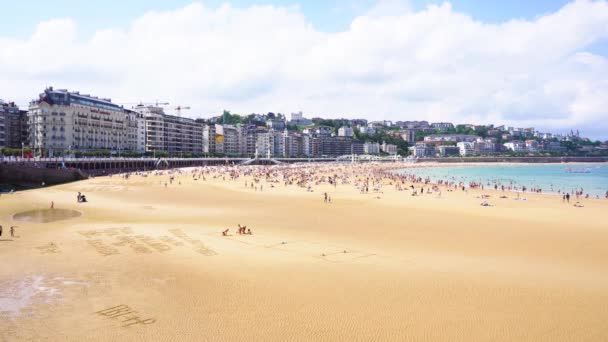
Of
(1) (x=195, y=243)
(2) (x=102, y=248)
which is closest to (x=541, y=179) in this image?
(1) (x=195, y=243)

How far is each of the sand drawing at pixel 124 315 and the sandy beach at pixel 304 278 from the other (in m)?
0.05

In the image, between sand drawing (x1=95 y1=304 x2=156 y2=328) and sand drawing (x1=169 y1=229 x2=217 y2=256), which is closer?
sand drawing (x1=95 y1=304 x2=156 y2=328)

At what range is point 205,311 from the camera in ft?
35.3

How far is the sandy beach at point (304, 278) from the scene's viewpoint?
9.75 m

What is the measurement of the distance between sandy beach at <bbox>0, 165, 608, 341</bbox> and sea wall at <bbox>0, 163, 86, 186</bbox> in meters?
19.9

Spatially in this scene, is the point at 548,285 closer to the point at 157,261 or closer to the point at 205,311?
the point at 205,311

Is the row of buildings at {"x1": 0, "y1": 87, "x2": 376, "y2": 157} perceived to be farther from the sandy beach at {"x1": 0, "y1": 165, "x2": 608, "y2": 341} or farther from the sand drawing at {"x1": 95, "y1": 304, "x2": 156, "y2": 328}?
the sand drawing at {"x1": 95, "y1": 304, "x2": 156, "y2": 328}

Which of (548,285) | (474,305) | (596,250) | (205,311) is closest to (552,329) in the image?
(474,305)

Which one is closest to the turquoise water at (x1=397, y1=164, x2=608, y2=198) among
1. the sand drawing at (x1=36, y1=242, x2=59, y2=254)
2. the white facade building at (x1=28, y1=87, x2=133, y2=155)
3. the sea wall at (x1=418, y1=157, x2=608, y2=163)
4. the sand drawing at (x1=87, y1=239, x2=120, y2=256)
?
the sand drawing at (x1=87, y1=239, x2=120, y2=256)

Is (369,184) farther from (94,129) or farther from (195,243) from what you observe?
(94,129)

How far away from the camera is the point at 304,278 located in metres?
13.4

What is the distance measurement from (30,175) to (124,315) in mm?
42912

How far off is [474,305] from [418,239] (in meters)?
8.69

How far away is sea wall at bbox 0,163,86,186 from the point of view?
143ft
